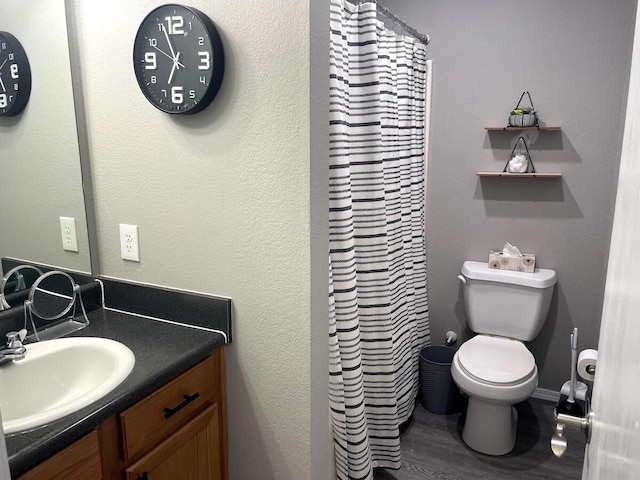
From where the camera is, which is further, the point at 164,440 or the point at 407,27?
the point at 407,27

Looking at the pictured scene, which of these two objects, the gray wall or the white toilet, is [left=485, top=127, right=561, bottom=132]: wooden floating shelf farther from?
the white toilet

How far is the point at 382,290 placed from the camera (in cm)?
192

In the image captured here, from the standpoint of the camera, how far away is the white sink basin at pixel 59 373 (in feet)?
3.74

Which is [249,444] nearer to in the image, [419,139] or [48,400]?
[48,400]

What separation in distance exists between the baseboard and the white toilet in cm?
37

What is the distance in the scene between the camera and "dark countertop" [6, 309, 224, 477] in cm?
87

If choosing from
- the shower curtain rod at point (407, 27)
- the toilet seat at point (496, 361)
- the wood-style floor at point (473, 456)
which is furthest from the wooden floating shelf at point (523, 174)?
the wood-style floor at point (473, 456)

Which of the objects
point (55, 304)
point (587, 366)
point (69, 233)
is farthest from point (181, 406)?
Answer: point (587, 366)

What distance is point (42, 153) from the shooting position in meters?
1.46

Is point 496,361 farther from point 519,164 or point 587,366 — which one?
point 587,366

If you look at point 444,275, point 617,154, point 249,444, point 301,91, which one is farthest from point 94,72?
point 617,154

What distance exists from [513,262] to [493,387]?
0.79 m

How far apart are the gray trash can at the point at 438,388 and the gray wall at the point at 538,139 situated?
0.40 meters

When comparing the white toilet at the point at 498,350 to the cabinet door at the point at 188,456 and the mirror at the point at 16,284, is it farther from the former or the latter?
the mirror at the point at 16,284
